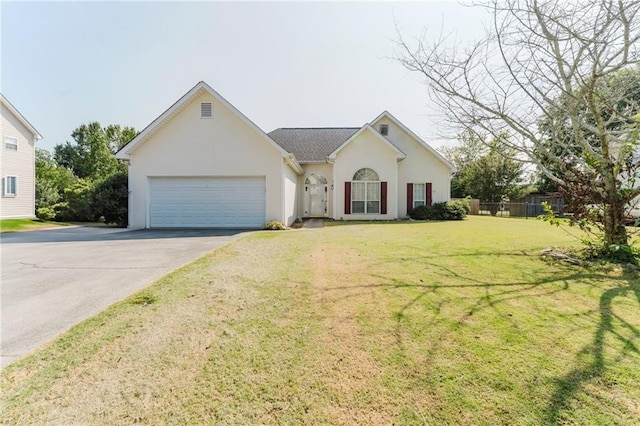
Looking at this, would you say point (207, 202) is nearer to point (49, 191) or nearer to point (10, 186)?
point (10, 186)

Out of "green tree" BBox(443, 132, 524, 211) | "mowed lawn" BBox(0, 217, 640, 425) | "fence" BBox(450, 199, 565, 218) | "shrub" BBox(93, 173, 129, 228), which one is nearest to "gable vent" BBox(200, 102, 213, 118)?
"shrub" BBox(93, 173, 129, 228)

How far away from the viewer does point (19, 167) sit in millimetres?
19953

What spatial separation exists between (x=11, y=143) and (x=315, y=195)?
2010cm

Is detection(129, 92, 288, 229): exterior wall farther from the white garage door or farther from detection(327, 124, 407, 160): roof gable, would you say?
detection(327, 124, 407, 160): roof gable

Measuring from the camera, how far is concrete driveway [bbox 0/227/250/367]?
3.62 meters

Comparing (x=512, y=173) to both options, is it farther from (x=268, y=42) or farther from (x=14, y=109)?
(x=14, y=109)

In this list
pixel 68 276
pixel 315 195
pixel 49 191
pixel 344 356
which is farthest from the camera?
pixel 49 191

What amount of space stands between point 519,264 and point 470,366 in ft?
16.1

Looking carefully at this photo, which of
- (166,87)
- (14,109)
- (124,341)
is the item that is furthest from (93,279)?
(14,109)

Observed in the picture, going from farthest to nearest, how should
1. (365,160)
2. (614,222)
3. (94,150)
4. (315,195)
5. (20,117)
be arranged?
(94,150) → (20,117) → (315,195) → (365,160) → (614,222)

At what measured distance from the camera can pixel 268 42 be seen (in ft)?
37.6

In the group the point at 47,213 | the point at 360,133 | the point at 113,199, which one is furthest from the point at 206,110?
the point at 47,213

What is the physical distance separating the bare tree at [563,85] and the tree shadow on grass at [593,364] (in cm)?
451

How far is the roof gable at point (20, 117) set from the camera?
1867cm
